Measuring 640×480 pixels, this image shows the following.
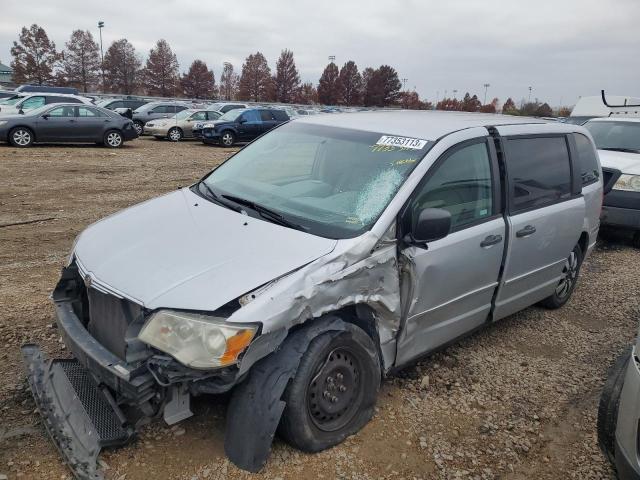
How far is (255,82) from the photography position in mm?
75625

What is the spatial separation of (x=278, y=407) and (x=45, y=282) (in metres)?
3.39

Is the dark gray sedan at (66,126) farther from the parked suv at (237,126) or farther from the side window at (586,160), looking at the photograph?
the side window at (586,160)

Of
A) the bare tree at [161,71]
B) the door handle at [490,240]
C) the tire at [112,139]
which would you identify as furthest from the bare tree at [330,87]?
the door handle at [490,240]

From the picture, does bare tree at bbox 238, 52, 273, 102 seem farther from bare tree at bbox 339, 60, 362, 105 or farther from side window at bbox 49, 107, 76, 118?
side window at bbox 49, 107, 76, 118

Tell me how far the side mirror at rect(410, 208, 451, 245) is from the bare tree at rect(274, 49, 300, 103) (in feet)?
249

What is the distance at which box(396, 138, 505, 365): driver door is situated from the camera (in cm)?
309

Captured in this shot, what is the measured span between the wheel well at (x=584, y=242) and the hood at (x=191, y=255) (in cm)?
325

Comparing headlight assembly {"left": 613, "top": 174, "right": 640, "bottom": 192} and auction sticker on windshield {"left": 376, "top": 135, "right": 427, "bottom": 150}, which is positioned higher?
auction sticker on windshield {"left": 376, "top": 135, "right": 427, "bottom": 150}

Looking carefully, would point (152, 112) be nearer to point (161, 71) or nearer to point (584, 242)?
point (584, 242)

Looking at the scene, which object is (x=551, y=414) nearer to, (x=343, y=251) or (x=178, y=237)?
(x=343, y=251)

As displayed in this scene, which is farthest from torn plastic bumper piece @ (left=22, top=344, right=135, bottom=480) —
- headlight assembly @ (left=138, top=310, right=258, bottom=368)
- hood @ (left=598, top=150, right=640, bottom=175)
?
hood @ (left=598, top=150, right=640, bottom=175)

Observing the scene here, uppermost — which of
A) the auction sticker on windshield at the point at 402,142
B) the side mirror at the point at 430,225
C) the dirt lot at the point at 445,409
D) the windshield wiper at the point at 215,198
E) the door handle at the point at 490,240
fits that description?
the auction sticker on windshield at the point at 402,142

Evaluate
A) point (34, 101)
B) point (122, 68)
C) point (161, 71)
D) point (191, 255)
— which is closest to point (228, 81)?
point (161, 71)

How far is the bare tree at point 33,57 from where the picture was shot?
5634 cm
